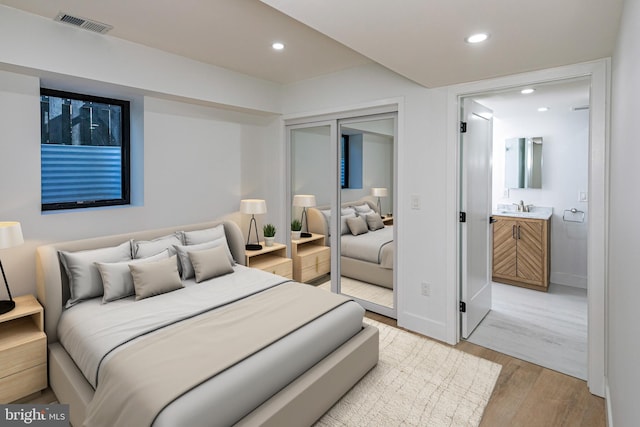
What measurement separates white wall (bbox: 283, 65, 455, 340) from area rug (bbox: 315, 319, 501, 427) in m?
0.41

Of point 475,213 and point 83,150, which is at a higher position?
point 83,150

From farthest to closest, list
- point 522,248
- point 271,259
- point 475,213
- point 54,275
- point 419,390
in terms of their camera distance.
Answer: point 522,248
point 271,259
point 475,213
point 54,275
point 419,390

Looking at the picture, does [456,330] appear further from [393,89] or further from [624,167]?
[393,89]

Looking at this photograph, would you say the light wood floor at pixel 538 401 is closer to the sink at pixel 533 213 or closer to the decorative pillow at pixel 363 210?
the decorative pillow at pixel 363 210

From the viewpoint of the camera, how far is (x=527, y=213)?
186 inches

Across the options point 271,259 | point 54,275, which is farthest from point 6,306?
point 271,259

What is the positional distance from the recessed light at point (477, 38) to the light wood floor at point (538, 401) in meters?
2.27

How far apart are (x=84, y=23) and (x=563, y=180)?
5.44m

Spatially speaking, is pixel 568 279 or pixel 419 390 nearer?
pixel 419 390

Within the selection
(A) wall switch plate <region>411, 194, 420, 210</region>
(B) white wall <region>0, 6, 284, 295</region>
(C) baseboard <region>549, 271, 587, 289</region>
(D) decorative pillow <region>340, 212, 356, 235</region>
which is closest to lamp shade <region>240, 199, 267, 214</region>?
(B) white wall <region>0, 6, 284, 295</region>

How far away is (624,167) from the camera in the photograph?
1511 mm

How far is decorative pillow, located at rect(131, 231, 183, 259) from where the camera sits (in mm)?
3020

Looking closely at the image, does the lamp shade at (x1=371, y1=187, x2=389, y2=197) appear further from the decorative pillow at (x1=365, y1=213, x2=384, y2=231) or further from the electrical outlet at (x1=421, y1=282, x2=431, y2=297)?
the electrical outlet at (x1=421, y1=282, x2=431, y2=297)

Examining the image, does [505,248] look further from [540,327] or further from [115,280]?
[115,280]
